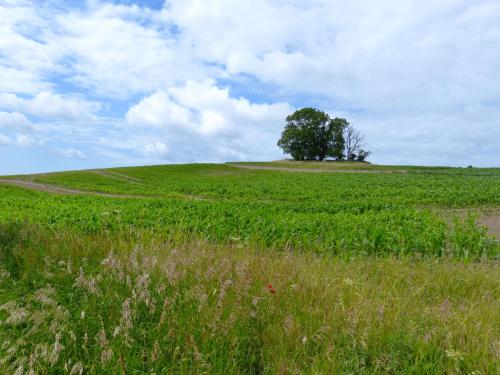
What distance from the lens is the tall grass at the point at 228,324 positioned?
2.85 meters

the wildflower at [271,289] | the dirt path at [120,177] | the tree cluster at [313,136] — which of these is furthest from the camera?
the tree cluster at [313,136]

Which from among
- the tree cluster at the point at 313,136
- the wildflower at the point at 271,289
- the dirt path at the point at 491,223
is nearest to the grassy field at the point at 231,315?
the wildflower at the point at 271,289

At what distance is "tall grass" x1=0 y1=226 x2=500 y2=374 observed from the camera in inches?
112

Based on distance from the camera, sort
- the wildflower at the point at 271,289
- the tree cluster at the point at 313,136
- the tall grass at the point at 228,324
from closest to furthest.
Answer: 1. the tall grass at the point at 228,324
2. the wildflower at the point at 271,289
3. the tree cluster at the point at 313,136

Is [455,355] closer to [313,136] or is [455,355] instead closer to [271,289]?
[271,289]

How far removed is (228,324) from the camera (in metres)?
3.17

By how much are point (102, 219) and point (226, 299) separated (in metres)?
8.49

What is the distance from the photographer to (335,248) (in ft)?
27.5

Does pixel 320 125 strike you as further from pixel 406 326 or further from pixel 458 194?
pixel 406 326

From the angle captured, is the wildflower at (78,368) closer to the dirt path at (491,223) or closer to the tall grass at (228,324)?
the tall grass at (228,324)

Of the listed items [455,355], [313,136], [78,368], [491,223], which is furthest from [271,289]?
[313,136]

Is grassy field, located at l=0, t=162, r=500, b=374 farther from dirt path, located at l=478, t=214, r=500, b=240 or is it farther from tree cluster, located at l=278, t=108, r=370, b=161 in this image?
tree cluster, located at l=278, t=108, r=370, b=161

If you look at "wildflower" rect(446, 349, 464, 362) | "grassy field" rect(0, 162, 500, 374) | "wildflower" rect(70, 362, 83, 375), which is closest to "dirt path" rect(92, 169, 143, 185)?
"grassy field" rect(0, 162, 500, 374)

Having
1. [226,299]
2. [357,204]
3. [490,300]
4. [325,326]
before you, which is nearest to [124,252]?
[226,299]
